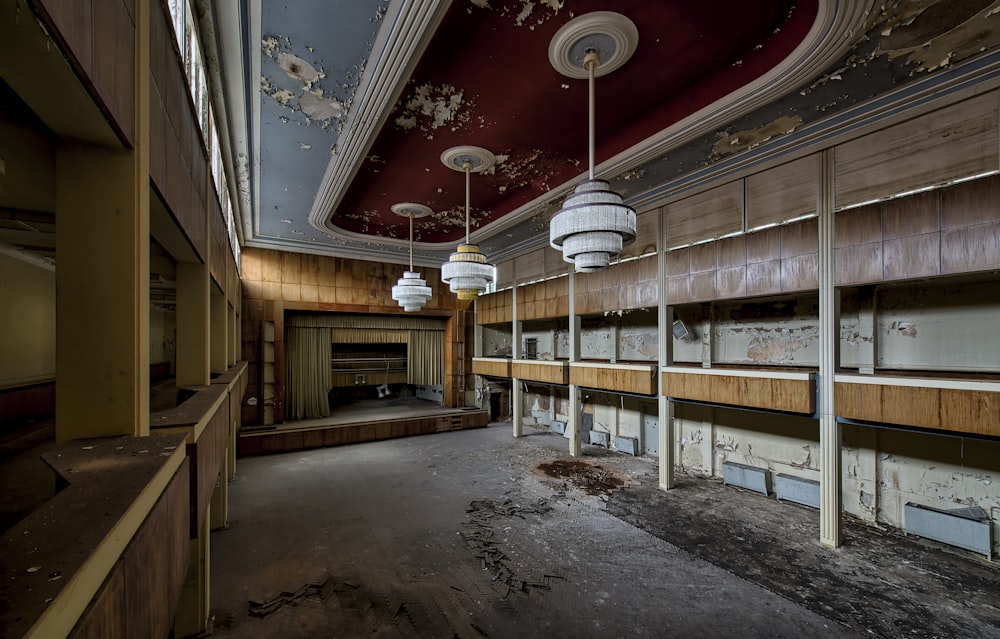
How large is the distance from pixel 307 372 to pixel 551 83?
295 inches

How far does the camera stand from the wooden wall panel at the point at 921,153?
302 cm

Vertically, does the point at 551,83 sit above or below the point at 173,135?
above

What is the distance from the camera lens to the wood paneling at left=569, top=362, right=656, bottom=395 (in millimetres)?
5438

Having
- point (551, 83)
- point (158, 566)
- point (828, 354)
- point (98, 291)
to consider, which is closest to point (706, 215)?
point (828, 354)

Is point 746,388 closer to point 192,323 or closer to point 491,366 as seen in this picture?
point 192,323

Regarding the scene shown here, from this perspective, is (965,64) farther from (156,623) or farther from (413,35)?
(156,623)

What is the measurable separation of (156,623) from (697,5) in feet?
12.7

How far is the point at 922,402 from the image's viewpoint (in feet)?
10.6

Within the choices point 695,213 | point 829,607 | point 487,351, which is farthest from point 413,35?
point 487,351

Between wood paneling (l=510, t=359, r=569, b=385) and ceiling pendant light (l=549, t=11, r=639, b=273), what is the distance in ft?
13.5

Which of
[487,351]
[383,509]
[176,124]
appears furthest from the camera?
[487,351]

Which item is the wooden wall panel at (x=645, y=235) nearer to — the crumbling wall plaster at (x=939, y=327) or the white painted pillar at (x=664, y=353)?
the white painted pillar at (x=664, y=353)

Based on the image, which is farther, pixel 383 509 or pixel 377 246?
pixel 377 246

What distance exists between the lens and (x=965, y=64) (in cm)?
292
